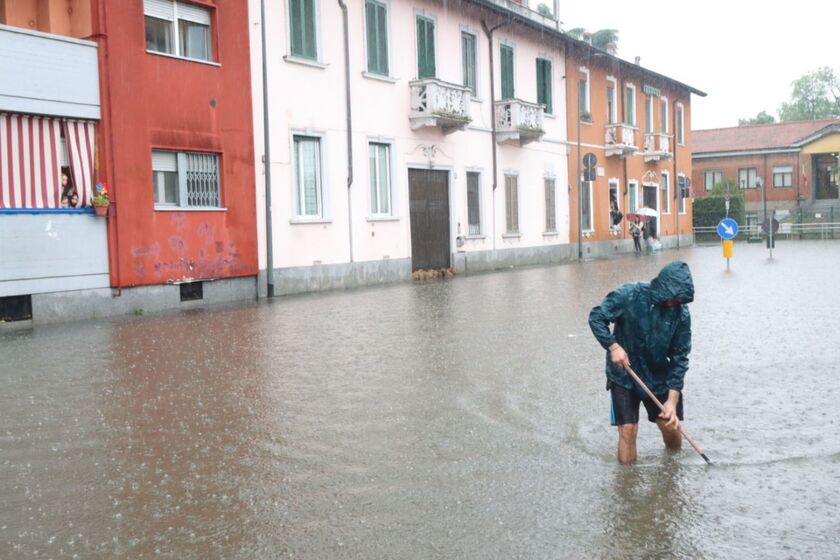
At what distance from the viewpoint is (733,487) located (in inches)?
197

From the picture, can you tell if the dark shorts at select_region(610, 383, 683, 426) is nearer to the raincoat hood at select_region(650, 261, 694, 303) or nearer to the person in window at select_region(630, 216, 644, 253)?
the raincoat hood at select_region(650, 261, 694, 303)

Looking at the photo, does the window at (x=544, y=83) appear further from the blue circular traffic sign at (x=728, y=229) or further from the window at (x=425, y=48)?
the blue circular traffic sign at (x=728, y=229)

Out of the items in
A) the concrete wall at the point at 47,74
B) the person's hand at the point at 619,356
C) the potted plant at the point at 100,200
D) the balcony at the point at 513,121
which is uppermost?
the balcony at the point at 513,121

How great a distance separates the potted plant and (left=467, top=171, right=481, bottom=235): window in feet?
43.1

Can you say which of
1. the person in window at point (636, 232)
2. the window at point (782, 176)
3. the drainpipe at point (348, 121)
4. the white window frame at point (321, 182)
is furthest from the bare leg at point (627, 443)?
the window at point (782, 176)

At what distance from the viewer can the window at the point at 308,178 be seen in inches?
776

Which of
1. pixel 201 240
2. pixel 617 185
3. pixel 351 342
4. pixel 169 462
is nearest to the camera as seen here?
pixel 169 462

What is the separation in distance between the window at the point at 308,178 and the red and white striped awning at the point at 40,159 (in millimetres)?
5329

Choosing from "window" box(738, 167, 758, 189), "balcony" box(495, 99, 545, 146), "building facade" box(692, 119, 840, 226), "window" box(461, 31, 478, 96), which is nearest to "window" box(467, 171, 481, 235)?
"balcony" box(495, 99, 545, 146)

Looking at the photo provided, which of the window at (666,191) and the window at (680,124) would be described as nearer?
the window at (666,191)

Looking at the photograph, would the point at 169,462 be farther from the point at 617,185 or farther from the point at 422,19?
the point at 617,185

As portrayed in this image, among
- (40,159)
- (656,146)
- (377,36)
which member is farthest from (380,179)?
(656,146)

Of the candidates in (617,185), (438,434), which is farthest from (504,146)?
(438,434)

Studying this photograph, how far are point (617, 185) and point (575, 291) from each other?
66.4 feet
